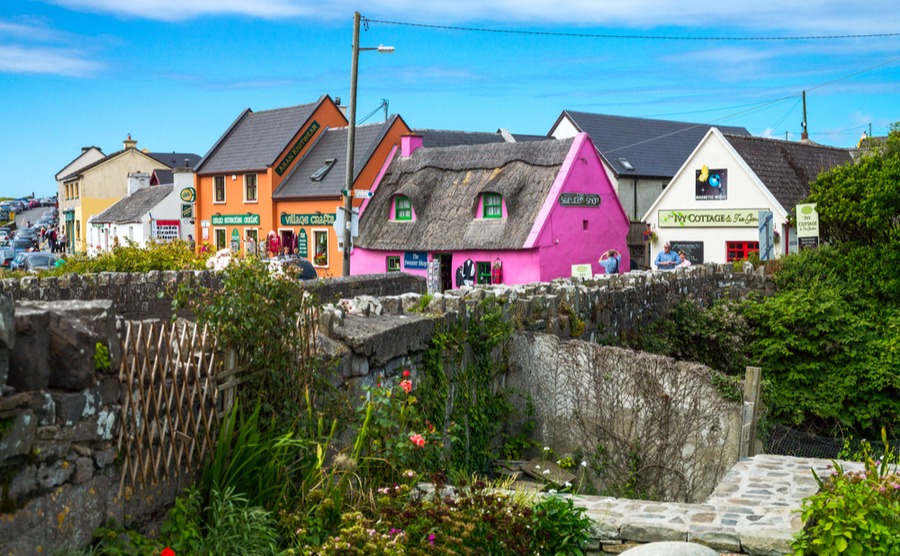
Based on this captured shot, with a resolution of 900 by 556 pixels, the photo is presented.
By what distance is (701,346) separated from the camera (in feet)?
70.1

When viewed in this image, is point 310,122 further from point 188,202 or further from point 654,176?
point 654,176

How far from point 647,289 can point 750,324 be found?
13.7 ft

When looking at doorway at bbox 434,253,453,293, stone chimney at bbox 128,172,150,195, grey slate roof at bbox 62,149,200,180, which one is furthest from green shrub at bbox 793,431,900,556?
grey slate roof at bbox 62,149,200,180

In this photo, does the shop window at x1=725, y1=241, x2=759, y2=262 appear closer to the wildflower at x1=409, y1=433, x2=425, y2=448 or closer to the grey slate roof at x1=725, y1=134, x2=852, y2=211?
Result: the grey slate roof at x1=725, y1=134, x2=852, y2=211

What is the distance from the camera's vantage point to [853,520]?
6.66 m

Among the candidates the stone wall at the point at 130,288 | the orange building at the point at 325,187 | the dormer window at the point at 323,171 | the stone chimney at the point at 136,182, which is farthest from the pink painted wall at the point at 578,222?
the stone chimney at the point at 136,182

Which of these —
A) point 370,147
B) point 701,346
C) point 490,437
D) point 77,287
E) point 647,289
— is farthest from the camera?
point 370,147

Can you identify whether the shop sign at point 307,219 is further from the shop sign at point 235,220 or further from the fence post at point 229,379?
the fence post at point 229,379

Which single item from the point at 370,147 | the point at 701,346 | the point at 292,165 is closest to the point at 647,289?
the point at 701,346

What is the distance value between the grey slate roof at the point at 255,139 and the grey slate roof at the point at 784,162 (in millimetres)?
19488

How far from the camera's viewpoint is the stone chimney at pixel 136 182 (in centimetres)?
6519

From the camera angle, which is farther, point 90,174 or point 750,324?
point 90,174

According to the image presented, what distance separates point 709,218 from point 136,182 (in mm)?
39348

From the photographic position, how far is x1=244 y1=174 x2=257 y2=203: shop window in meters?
47.8
